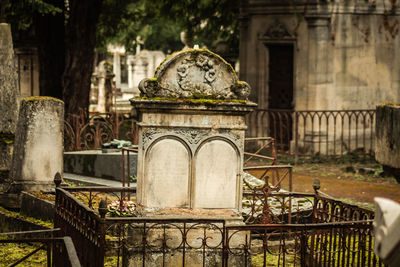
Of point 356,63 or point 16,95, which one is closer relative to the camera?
point 16,95

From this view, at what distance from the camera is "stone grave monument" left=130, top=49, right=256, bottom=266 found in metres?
7.83

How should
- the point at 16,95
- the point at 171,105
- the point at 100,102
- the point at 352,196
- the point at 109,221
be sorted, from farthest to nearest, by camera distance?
the point at 100,102, the point at 352,196, the point at 16,95, the point at 171,105, the point at 109,221

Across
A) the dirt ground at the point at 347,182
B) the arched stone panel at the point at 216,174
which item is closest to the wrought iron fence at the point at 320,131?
the dirt ground at the point at 347,182

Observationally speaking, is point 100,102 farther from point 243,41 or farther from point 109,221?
point 109,221

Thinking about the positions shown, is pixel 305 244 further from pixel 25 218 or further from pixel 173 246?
pixel 25 218

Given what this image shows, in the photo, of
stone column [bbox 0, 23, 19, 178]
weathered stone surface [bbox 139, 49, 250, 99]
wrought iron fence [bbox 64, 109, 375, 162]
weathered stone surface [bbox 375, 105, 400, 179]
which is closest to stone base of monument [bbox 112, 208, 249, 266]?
weathered stone surface [bbox 139, 49, 250, 99]

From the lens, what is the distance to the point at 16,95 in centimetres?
1184

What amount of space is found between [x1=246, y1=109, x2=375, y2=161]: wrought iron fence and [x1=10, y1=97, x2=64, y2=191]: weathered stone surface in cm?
760

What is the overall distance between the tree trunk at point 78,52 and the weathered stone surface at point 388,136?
9.90 metres

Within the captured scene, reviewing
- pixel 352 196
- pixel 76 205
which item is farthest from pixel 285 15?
A: pixel 76 205

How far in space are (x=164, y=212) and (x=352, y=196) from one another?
6.02 m

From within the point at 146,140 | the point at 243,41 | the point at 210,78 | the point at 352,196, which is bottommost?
the point at 352,196

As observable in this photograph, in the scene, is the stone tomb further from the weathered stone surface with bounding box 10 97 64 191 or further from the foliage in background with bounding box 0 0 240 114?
the foliage in background with bounding box 0 0 240 114

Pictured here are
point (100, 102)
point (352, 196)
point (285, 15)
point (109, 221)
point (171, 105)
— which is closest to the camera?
point (109, 221)
